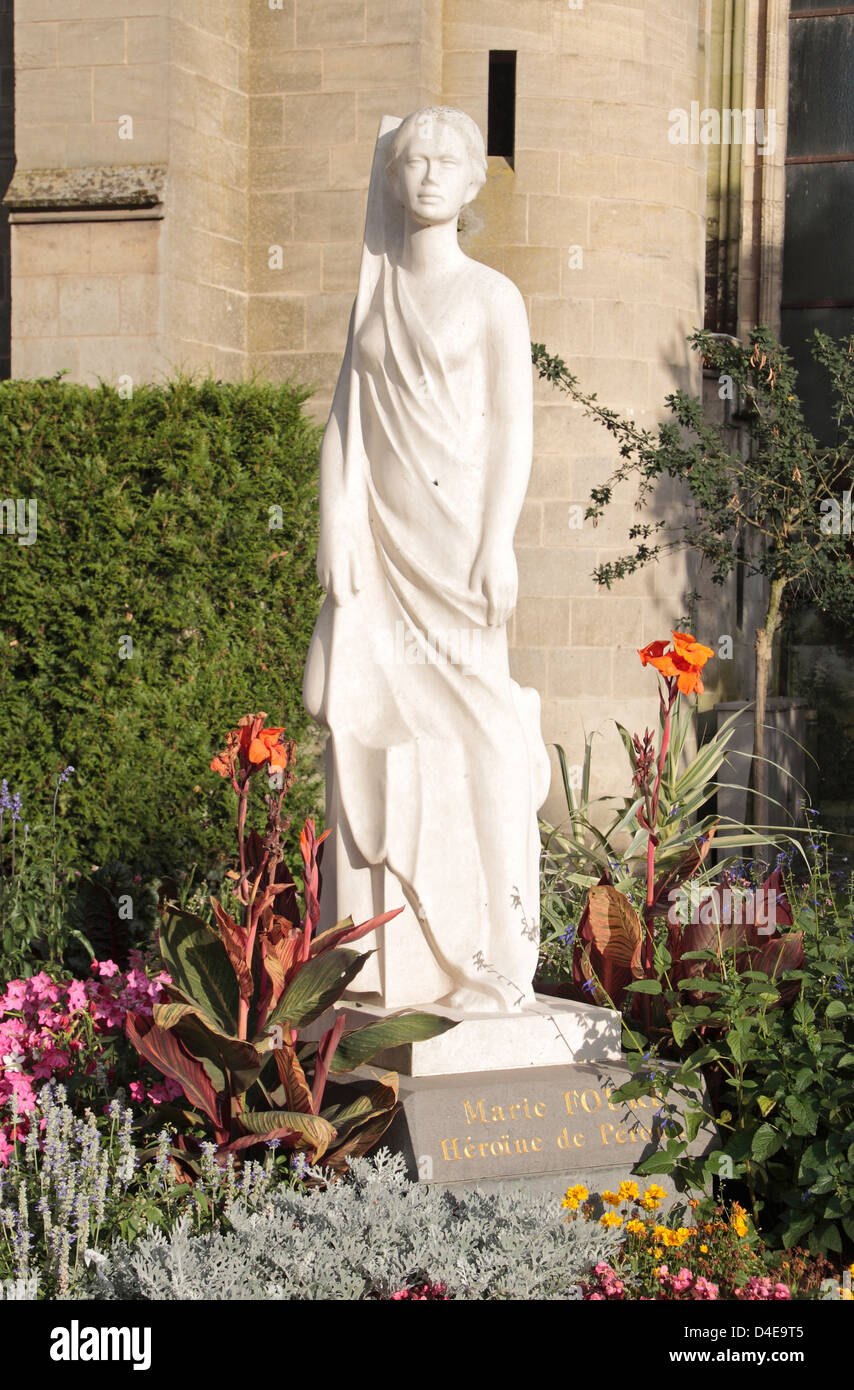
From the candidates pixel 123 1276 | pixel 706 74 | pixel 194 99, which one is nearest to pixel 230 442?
pixel 194 99

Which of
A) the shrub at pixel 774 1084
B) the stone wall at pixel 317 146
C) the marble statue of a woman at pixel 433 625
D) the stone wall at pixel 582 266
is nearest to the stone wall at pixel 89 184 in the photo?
the stone wall at pixel 317 146

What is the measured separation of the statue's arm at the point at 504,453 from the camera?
4570 mm

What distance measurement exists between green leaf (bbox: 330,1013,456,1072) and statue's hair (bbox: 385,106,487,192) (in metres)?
2.39

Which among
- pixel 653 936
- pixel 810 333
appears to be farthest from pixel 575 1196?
pixel 810 333

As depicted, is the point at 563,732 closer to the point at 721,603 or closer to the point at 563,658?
the point at 563,658

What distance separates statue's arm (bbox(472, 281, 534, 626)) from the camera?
4570 millimetres

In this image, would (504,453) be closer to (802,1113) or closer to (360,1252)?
(802,1113)

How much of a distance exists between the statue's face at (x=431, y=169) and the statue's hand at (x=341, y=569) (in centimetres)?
95

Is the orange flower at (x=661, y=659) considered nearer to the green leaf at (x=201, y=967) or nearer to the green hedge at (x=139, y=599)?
the green leaf at (x=201, y=967)

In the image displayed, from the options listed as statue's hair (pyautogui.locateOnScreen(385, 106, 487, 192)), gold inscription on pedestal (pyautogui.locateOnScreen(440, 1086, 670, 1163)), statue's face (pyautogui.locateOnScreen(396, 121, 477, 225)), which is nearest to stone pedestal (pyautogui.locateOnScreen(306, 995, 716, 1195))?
gold inscription on pedestal (pyautogui.locateOnScreen(440, 1086, 670, 1163))

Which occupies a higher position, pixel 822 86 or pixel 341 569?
pixel 822 86

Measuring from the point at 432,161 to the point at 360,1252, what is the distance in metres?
2.92

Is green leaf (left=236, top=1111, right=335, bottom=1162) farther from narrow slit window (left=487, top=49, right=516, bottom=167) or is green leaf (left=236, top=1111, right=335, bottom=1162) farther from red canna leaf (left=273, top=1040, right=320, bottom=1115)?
narrow slit window (left=487, top=49, right=516, bottom=167)

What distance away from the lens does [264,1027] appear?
4094 mm
